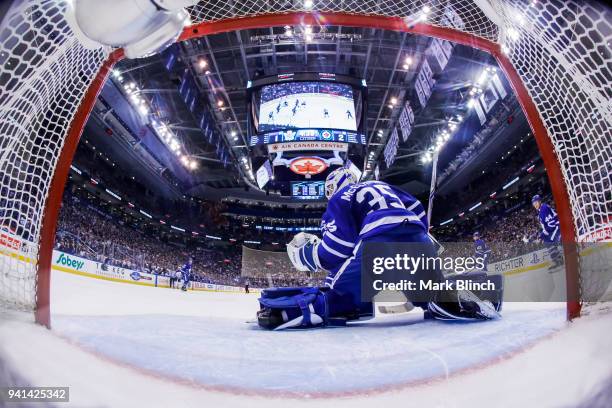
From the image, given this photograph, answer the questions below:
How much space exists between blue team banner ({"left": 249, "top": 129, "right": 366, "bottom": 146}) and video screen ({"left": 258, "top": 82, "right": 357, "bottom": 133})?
7cm

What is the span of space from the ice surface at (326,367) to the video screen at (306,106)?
3.53 metres

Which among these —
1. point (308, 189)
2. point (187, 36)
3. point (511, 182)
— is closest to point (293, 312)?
point (187, 36)

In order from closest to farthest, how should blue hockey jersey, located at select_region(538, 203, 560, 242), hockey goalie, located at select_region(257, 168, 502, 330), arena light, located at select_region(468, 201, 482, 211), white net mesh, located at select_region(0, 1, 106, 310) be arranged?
white net mesh, located at select_region(0, 1, 106, 310), hockey goalie, located at select_region(257, 168, 502, 330), blue hockey jersey, located at select_region(538, 203, 560, 242), arena light, located at select_region(468, 201, 482, 211)

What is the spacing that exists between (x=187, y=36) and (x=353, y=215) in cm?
88

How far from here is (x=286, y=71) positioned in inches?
262

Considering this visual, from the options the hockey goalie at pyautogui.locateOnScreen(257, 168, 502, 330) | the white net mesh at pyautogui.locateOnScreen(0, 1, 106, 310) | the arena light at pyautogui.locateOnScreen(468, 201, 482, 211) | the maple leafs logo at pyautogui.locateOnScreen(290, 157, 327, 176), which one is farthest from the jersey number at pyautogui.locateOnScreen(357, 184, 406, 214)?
the arena light at pyautogui.locateOnScreen(468, 201, 482, 211)

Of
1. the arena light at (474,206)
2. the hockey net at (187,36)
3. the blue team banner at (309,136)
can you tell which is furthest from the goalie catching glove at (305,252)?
the arena light at (474,206)

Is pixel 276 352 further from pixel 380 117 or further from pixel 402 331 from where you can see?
pixel 380 117

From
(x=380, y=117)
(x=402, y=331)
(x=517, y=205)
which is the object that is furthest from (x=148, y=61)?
(x=517, y=205)

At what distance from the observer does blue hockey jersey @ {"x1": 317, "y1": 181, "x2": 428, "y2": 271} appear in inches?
55.6

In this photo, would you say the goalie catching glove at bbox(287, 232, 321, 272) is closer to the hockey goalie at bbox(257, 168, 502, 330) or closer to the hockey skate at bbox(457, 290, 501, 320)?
the hockey goalie at bbox(257, 168, 502, 330)

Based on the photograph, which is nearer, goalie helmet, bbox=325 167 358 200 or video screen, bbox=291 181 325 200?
goalie helmet, bbox=325 167 358 200

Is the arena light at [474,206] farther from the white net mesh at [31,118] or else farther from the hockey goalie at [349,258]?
the white net mesh at [31,118]

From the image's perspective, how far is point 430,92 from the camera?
721cm
